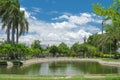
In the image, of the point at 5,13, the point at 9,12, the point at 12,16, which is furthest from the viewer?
the point at 12,16

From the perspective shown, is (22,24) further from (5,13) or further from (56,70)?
(56,70)

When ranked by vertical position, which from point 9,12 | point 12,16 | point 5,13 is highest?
point 9,12

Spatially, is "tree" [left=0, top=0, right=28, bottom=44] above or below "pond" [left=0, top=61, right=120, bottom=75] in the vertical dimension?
above

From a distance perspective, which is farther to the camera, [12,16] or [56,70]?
[12,16]

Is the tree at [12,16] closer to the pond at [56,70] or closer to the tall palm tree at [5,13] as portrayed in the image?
the tall palm tree at [5,13]

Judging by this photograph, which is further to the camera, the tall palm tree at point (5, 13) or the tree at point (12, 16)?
the tree at point (12, 16)

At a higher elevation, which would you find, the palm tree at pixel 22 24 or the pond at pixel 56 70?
the palm tree at pixel 22 24

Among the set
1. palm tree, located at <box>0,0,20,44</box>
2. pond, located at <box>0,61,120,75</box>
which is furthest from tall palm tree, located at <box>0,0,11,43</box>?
pond, located at <box>0,61,120,75</box>

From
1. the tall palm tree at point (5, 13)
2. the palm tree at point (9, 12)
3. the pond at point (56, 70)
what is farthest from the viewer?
the palm tree at point (9, 12)

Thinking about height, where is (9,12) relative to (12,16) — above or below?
above

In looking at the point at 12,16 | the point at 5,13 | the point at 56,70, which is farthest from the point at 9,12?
the point at 56,70

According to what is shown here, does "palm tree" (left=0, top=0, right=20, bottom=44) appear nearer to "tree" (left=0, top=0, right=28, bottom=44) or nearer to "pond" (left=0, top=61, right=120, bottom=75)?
"tree" (left=0, top=0, right=28, bottom=44)

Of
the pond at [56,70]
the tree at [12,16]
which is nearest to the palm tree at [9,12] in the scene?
the tree at [12,16]

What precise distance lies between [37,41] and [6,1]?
5637cm
